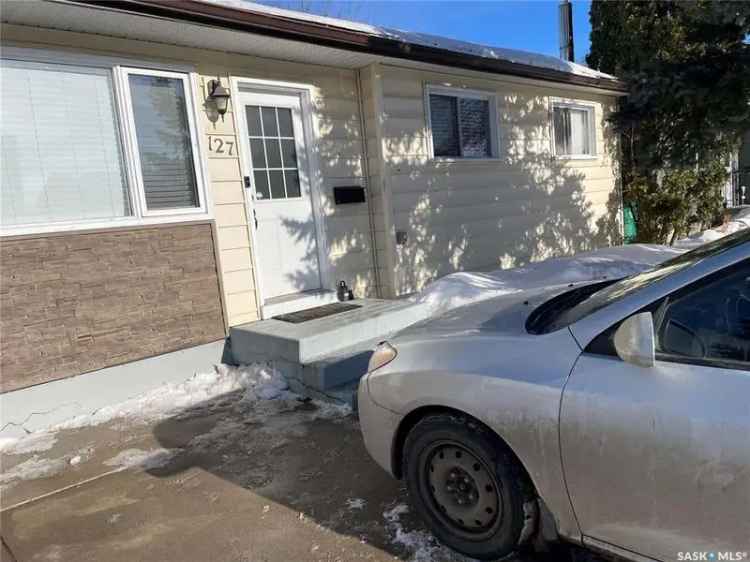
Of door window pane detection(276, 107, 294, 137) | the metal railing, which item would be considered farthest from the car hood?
the metal railing

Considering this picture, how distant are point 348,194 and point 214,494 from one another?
4.27 meters

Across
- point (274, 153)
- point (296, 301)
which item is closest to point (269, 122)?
point (274, 153)

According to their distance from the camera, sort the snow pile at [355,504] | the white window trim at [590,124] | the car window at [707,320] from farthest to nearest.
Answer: the white window trim at [590,124]
the snow pile at [355,504]
the car window at [707,320]

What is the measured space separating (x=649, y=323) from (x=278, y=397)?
3.59 meters

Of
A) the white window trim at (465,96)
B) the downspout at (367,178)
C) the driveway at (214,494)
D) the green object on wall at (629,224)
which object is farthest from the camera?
the green object on wall at (629,224)

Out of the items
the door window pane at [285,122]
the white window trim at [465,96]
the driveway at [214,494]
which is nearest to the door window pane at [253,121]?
the door window pane at [285,122]

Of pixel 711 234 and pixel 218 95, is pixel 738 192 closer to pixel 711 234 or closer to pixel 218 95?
pixel 711 234

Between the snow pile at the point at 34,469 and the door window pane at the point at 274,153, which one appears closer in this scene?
the snow pile at the point at 34,469

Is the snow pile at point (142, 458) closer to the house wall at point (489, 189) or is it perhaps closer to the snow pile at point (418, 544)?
the snow pile at point (418, 544)

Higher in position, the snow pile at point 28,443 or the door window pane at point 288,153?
the door window pane at point 288,153

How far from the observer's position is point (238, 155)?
19.1 ft

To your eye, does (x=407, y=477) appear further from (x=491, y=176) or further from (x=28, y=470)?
(x=491, y=176)

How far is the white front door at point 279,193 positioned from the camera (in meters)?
6.11

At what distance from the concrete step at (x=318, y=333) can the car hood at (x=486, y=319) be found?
203cm
